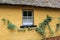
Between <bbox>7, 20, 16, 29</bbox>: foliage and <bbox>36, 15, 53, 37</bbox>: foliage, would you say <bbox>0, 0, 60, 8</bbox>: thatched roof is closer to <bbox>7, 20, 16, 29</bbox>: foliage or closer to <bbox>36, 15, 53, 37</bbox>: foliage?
<bbox>36, 15, 53, 37</bbox>: foliage

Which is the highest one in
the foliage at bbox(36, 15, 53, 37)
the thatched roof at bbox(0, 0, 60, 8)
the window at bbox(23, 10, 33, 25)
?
the thatched roof at bbox(0, 0, 60, 8)

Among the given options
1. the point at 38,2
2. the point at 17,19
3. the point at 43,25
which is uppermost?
the point at 38,2

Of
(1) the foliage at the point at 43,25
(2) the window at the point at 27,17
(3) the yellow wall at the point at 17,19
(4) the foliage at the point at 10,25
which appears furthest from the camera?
(1) the foliage at the point at 43,25

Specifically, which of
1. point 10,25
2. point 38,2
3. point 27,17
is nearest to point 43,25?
point 27,17

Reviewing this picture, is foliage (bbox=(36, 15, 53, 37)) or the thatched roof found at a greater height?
the thatched roof

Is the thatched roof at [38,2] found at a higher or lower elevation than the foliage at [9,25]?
higher

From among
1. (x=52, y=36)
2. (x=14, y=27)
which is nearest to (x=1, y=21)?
(x=14, y=27)

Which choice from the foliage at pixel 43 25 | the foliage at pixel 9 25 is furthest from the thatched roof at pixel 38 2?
the foliage at pixel 9 25

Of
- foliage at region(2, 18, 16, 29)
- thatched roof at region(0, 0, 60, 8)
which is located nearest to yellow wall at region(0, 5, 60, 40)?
foliage at region(2, 18, 16, 29)

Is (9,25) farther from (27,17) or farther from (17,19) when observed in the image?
(27,17)

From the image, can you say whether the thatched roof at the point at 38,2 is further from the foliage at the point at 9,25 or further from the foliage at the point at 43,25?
the foliage at the point at 9,25

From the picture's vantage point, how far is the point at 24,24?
55.6 ft

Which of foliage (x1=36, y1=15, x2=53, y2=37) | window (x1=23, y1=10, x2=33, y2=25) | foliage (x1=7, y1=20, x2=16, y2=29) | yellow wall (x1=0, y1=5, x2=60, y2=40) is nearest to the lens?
yellow wall (x1=0, y1=5, x2=60, y2=40)

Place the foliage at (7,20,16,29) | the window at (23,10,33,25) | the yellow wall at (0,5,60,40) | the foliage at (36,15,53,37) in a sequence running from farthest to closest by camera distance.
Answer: the foliage at (36,15,53,37) → the window at (23,10,33,25) → the foliage at (7,20,16,29) → the yellow wall at (0,5,60,40)
